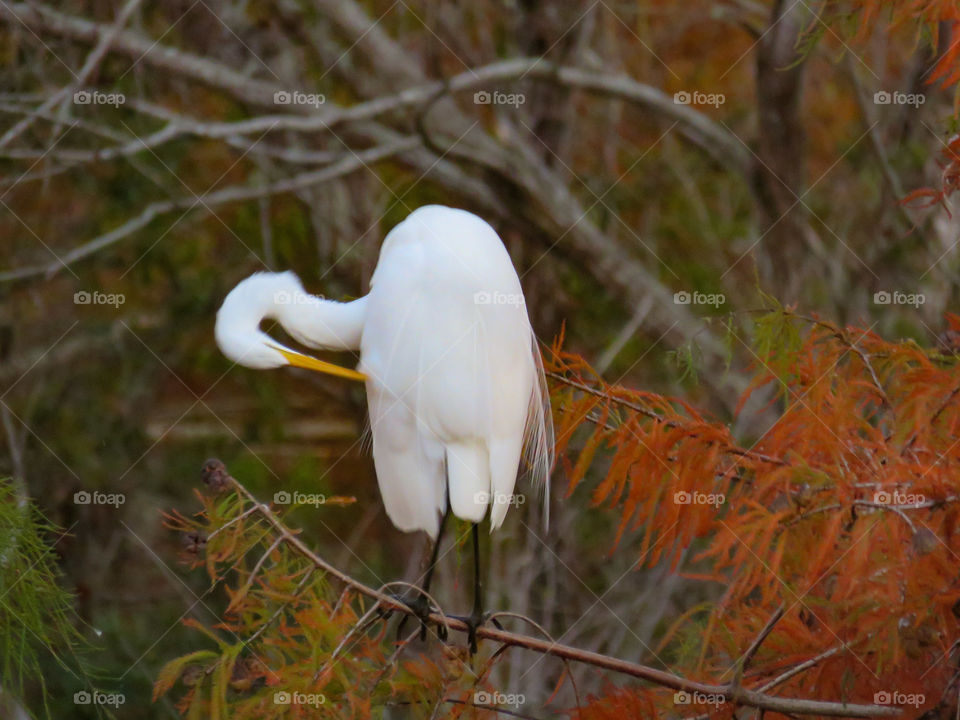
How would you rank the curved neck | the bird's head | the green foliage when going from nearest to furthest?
the green foliage → the bird's head → the curved neck

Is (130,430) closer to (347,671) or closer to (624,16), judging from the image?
(347,671)

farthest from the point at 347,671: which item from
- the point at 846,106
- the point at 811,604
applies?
the point at 846,106

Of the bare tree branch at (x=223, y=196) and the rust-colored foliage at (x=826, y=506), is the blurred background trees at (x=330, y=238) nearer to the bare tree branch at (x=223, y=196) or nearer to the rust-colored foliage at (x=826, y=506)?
the bare tree branch at (x=223, y=196)

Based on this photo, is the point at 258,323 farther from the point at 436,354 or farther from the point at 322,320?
the point at 436,354

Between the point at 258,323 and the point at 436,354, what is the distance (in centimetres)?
29

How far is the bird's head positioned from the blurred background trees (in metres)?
0.76

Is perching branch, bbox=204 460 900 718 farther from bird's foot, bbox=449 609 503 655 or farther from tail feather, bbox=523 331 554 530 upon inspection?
tail feather, bbox=523 331 554 530

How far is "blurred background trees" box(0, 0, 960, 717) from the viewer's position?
8.64 feet

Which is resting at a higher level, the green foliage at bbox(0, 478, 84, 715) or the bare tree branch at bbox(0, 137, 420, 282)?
the bare tree branch at bbox(0, 137, 420, 282)

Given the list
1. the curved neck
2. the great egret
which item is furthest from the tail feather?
the curved neck

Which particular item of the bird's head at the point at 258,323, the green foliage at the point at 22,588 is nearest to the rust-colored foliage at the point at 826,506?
the bird's head at the point at 258,323

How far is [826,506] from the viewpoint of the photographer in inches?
40.0

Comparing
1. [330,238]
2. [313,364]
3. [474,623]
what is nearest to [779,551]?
[474,623]

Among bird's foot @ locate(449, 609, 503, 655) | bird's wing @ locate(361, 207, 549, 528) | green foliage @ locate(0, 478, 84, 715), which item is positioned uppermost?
bird's wing @ locate(361, 207, 549, 528)
